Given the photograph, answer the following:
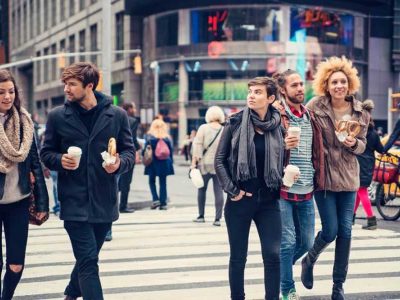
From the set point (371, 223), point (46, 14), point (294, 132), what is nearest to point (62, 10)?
point (46, 14)

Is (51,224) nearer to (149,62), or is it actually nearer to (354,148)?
(354,148)

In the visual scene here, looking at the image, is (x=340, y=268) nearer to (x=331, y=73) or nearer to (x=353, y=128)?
(x=353, y=128)

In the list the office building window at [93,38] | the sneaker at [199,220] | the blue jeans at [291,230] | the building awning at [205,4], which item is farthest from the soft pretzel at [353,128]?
the office building window at [93,38]

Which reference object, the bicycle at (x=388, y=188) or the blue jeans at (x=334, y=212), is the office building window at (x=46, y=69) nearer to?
the bicycle at (x=388, y=188)

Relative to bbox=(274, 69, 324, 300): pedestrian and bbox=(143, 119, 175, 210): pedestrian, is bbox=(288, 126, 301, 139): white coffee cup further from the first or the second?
bbox=(143, 119, 175, 210): pedestrian

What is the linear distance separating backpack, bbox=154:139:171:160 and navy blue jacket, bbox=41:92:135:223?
28.7 ft

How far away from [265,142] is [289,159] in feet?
1.73

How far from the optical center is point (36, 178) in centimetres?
556

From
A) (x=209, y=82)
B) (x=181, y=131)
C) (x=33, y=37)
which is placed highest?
(x=33, y=37)

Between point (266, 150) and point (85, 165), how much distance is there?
1.33 meters

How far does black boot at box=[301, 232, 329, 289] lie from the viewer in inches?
253

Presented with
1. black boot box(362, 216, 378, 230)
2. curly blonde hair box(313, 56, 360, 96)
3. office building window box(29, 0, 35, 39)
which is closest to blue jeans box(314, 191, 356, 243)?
curly blonde hair box(313, 56, 360, 96)

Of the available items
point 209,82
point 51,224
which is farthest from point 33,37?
point 51,224

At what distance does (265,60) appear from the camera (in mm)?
50781
